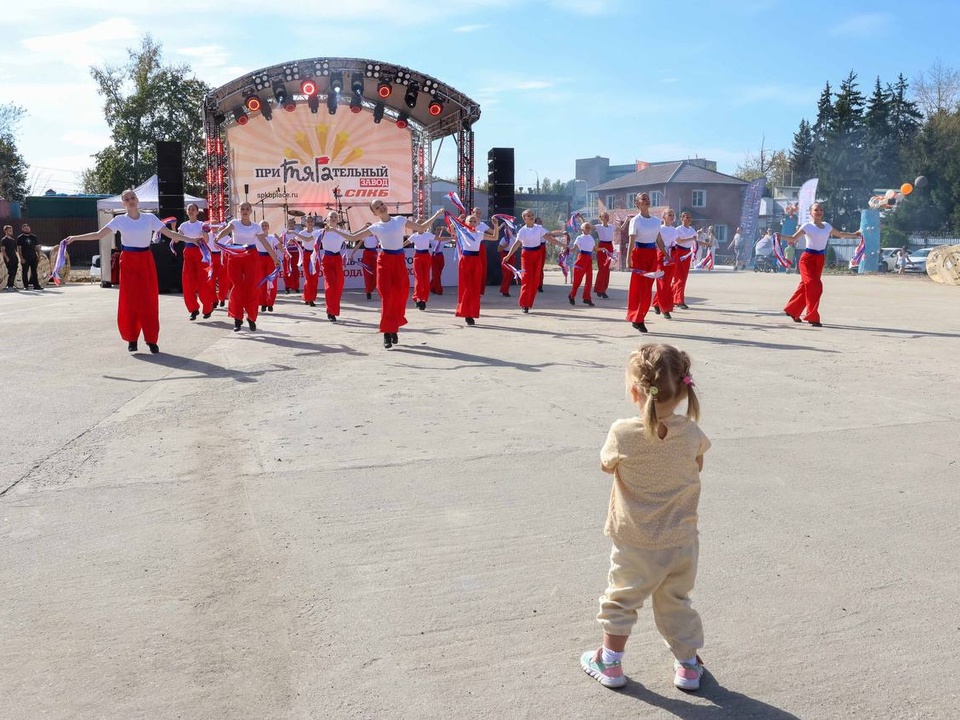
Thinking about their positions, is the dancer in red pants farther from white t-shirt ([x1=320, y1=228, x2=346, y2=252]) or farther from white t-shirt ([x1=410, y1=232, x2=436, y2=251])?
white t-shirt ([x1=320, y1=228, x2=346, y2=252])

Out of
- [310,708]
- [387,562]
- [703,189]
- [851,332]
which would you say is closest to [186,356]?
[387,562]

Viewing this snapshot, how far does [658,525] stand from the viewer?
2.95 meters

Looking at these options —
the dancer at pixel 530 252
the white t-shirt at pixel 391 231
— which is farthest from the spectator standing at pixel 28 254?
the white t-shirt at pixel 391 231

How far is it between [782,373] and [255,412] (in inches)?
209

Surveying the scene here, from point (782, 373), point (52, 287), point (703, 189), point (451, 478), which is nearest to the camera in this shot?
point (451, 478)

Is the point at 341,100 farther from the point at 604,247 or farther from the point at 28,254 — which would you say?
the point at 28,254

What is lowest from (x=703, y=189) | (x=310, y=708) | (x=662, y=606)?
(x=310, y=708)

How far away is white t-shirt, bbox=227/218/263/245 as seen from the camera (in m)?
12.7

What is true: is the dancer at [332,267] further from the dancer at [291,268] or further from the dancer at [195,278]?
the dancer at [291,268]

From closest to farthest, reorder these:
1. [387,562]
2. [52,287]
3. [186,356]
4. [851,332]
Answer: [387,562]
[186,356]
[851,332]
[52,287]

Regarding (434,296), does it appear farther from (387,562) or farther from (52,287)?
(387,562)

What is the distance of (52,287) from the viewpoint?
25766 millimetres


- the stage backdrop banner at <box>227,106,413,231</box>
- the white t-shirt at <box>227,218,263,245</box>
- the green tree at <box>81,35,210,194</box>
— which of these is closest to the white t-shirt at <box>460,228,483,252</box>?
the white t-shirt at <box>227,218,263,245</box>

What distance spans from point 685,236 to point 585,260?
278 cm
